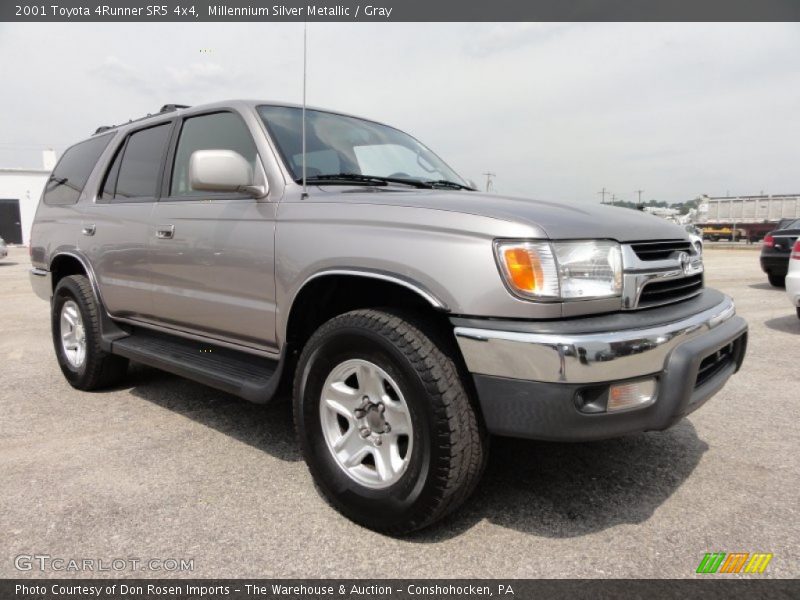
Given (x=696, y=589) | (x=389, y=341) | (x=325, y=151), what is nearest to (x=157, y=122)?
(x=325, y=151)

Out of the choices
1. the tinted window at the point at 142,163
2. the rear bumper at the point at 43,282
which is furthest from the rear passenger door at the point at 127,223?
the rear bumper at the point at 43,282

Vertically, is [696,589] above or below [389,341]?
below

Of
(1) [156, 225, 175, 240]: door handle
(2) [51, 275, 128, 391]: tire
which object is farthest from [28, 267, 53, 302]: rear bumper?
(1) [156, 225, 175, 240]: door handle

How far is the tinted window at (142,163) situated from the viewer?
370cm

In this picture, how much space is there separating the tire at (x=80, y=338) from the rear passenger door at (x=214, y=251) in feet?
2.83

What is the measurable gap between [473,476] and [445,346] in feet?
1.64

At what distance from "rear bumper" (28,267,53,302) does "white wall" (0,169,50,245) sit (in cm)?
A: 3164

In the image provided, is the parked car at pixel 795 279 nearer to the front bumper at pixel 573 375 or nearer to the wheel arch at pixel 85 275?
the front bumper at pixel 573 375

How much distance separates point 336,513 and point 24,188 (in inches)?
1441

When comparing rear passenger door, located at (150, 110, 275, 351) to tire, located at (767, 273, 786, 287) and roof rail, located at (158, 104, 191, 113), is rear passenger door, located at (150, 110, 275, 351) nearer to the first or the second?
roof rail, located at (158, 104, 191, 113)

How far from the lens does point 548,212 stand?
223 centimetres

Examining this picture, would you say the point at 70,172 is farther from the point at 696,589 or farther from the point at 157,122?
the point at 696,589

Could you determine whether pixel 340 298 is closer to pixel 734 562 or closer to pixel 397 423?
pixel 397 423

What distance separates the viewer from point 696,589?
193cm
